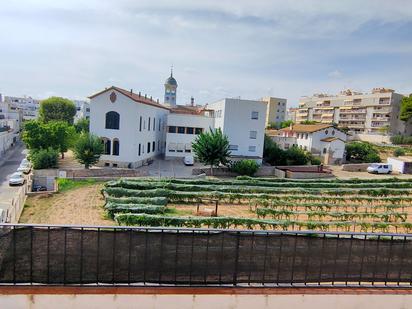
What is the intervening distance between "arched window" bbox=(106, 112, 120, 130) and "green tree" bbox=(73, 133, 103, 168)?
10.4ft

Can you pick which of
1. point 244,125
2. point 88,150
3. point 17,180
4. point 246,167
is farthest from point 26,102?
point 246,167

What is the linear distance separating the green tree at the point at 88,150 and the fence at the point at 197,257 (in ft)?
86.0

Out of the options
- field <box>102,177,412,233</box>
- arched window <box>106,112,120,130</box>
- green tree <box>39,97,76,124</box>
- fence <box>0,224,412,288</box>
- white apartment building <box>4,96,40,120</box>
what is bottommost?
field <box>102,177,412,233</box>

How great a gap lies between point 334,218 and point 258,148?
20163mm

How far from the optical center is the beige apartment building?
7850cm

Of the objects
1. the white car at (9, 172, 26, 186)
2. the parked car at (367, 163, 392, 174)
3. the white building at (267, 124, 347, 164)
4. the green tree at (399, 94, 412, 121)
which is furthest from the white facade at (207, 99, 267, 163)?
the green tree at (399, 94, 412, 121)

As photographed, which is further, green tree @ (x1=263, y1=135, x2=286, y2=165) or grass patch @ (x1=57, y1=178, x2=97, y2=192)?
green tree @ (x1=263, y1=135, x2=286, y2=165)

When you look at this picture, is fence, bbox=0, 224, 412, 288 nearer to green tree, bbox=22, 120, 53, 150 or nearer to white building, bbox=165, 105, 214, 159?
green tree, bbox=22, 120, 53, 150

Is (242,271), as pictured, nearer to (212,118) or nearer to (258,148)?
(258,148)

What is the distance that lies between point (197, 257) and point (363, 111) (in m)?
88.4

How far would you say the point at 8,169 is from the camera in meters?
40.4

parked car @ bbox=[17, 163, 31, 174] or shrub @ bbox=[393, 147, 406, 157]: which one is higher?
shrub @ bbox=[393, 147, 406, 157]

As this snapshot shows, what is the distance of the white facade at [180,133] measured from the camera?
43000mm

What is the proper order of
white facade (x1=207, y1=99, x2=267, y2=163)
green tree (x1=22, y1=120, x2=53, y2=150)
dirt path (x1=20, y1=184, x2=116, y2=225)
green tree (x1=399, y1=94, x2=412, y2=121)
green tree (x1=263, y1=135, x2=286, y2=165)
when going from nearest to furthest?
dirt path (x1=20, y1=184, x2=116, y2=225), green tree (x1=22, y1=120, x2=53, y2=150), white facade (x1=207, y1=99, x2=267, y2=163), green tree (x1=263, y1=135, x2=286, y2=165), green tree (x1=399, y1=94, x2=412, y2=121)
